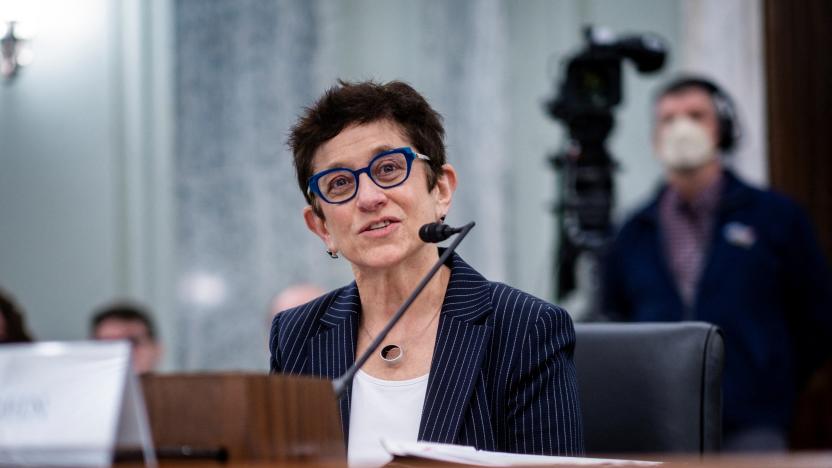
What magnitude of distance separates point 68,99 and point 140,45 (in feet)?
1.04

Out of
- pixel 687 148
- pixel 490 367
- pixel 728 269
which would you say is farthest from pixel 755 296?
pixel 490 367

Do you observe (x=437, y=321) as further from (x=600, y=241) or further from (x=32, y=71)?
(x=32, y=71)

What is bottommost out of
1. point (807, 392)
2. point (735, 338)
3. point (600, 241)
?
point (807, 392)

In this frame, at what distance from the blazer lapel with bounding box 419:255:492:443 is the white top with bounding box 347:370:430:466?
36 mm

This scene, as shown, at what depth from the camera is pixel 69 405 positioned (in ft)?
3.42

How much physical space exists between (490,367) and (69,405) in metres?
0.80

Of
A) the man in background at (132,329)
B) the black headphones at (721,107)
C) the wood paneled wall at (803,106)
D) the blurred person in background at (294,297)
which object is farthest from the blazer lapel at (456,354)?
the wood paneled wall at (803,106)

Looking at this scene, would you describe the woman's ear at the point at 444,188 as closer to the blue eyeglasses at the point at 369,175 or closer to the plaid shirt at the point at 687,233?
the blue eyeglasses at the point at 369,175

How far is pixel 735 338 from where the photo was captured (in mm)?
2863

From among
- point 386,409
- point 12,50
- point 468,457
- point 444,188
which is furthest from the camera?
point 12,50

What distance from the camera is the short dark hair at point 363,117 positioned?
1.81 meters

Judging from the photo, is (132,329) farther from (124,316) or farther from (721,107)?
(721,107)

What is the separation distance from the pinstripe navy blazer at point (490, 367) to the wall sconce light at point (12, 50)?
8.22 ft

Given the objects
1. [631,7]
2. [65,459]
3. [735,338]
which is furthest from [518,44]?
[65,459]
